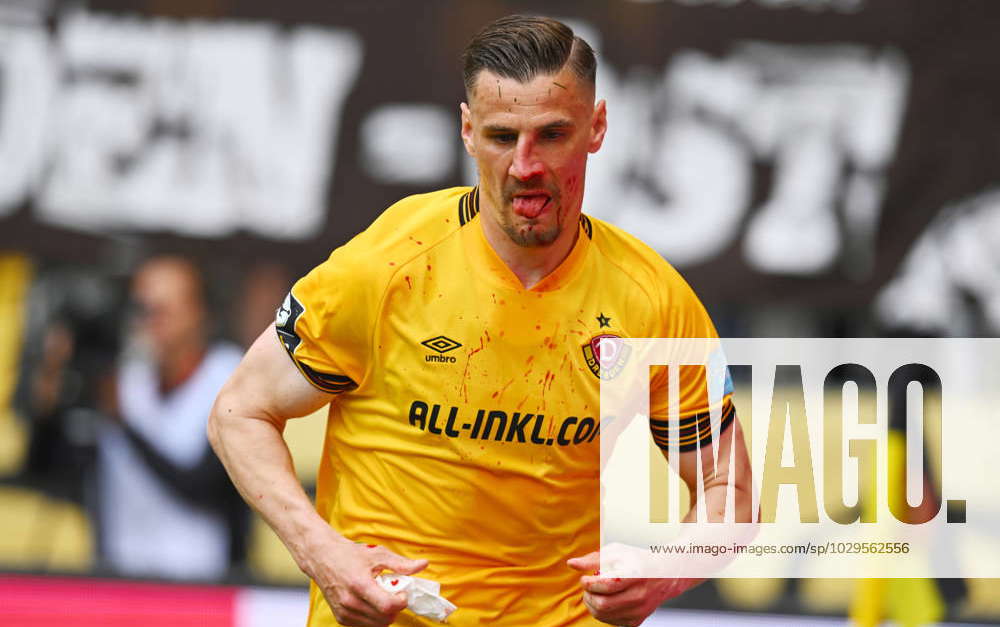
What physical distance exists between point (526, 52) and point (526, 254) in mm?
462

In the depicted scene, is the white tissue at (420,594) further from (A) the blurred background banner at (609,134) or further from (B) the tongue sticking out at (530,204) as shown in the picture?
(A) the blurred background banner at (609,134)

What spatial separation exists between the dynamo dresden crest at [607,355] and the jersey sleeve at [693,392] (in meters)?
0.10

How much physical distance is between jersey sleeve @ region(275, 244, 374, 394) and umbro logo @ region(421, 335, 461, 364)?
136mm

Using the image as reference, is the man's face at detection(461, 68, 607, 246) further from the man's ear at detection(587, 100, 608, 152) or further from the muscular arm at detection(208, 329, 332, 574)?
the muscular arm at detection(208, 329, 332, 574)

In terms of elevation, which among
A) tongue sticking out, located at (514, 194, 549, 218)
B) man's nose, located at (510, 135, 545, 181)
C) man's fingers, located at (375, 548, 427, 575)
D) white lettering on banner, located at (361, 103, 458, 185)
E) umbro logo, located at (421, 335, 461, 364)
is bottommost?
man's fingers, located at (375, 548, 427, 575)

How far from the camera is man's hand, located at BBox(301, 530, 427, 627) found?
109 inches

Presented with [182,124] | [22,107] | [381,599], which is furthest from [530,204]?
[22,107]

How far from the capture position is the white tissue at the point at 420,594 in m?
2.81

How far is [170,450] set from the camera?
581 centimetres

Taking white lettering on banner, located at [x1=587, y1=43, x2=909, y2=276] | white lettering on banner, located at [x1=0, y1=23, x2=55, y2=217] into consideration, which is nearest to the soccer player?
white lettering on banner, located at [x1=587, y1=43, x2=909, y2=276]

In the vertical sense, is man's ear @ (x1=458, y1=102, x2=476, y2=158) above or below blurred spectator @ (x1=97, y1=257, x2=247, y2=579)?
above

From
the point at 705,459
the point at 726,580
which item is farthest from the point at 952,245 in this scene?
the point at 705,459

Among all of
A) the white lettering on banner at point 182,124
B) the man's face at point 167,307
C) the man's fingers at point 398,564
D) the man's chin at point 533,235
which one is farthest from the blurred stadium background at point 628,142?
the man's fingers at point 398,564

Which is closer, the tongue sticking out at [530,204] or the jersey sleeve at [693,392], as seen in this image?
the tongue sticking out at [530,204]
